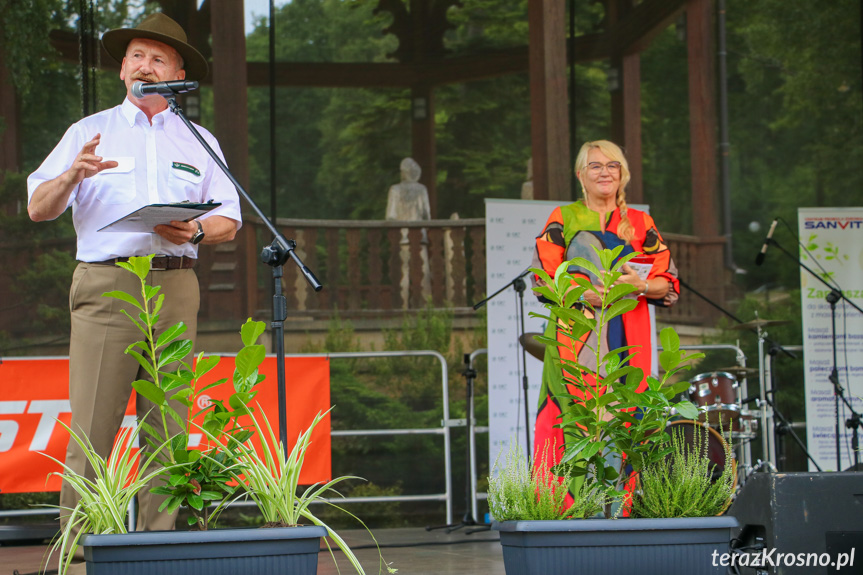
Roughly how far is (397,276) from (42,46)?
2.39m

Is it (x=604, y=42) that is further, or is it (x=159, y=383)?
(x=604, y=42)

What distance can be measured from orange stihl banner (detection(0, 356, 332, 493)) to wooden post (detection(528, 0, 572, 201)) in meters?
1.85

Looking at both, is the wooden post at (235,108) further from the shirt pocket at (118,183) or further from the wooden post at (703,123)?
the wooden post at (703,123)

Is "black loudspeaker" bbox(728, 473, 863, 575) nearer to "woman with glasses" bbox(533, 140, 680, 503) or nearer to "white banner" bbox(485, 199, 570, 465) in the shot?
"woman with glasses" bbox(533, 140, 680, 503)

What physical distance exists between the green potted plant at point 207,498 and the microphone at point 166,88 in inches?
28.6

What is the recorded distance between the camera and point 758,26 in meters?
6.45

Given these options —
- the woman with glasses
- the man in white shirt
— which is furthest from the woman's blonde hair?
the man in white shirt

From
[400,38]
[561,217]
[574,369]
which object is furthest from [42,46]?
[574,369]

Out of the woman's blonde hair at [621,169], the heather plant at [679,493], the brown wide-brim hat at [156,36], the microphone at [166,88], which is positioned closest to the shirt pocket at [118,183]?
the microphone at [166,88]

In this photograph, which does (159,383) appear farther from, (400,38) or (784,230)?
(784,230)

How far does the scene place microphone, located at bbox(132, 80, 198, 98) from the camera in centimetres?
260

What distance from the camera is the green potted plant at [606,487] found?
1819mm

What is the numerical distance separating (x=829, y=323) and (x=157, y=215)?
4.26 metres

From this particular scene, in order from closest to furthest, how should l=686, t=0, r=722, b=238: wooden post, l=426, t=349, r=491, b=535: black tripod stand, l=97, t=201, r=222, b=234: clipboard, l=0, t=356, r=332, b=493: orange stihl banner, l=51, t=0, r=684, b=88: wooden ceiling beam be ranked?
l=97, t=201, r=222, b=234: clipboard
l=0, t=356, r=332, b=493: orange stihl banner
l=426, t=349, r=491, b=535: black tripod stand
l=51, t=0, r=684, b=88: wooden ceiling beam
l=686, t=0, r=722, b=238: wooden post
